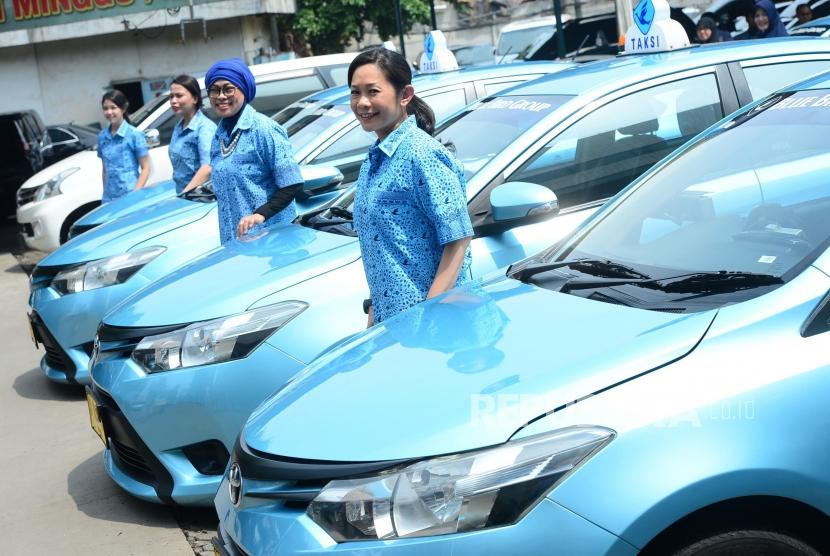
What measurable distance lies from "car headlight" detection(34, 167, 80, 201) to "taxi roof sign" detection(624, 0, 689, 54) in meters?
6.36

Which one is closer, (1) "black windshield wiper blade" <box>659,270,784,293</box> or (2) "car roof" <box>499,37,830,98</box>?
(1) "black windshield wiper blade" <box>659,270,784,293</box>

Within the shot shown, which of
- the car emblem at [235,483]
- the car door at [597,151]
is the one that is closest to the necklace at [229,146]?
the car door at [597,151]

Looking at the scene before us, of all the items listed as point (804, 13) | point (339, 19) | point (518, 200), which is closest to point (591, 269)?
→ point (518, 200)

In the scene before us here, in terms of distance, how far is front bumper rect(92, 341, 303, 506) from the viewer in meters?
3.82

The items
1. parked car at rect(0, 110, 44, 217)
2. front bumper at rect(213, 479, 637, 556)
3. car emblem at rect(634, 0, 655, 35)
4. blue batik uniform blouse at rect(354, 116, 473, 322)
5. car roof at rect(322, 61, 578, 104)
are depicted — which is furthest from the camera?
parked car at rect(0, 110, 44, 217)

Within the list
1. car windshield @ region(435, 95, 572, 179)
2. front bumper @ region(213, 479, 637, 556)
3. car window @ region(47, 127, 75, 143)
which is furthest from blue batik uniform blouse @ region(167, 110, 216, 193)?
car window @ region(47, 127, 75, 143)

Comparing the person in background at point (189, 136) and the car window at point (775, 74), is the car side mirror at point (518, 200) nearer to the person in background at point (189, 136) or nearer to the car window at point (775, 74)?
the car window at point (775, 74)

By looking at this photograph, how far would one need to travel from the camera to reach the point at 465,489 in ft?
6.88

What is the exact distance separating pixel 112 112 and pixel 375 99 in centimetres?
539

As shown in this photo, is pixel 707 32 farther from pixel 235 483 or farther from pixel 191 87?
pixel 235 483

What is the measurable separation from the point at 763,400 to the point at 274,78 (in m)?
7.79

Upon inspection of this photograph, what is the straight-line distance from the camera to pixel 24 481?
4914mm

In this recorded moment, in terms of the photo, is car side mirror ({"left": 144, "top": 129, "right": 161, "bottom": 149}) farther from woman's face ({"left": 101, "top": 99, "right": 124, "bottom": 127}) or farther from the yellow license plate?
the yellow license plate

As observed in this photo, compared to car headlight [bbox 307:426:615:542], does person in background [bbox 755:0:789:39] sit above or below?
above
